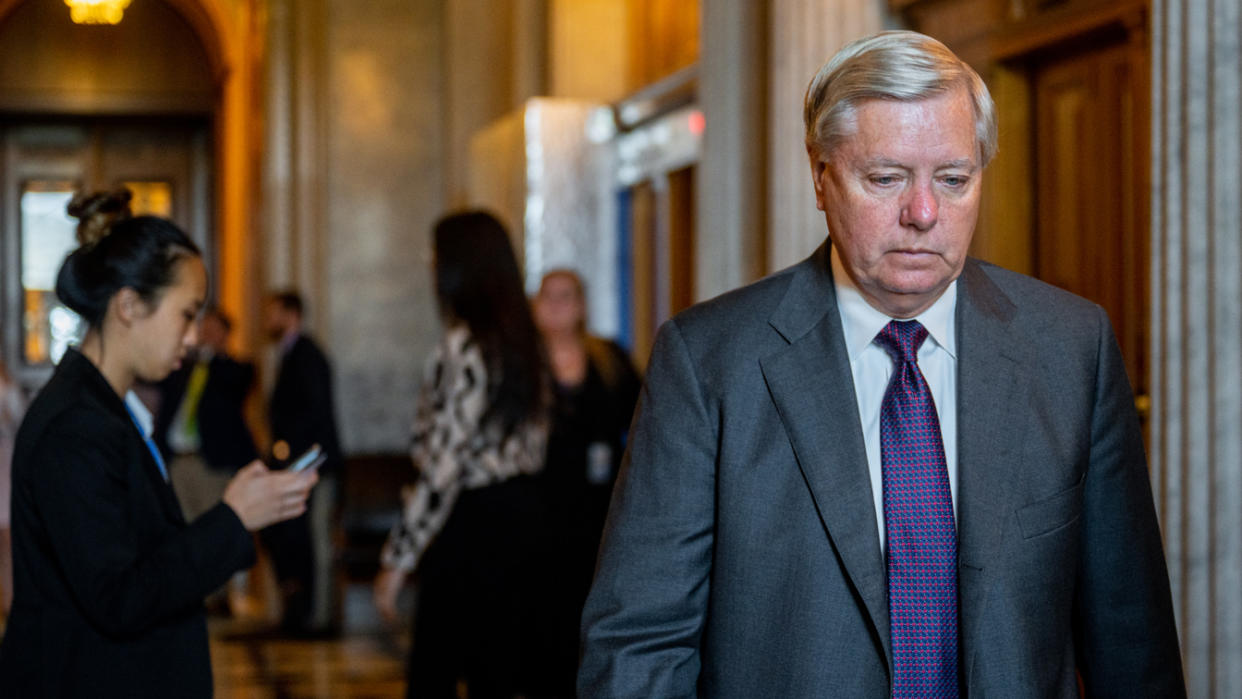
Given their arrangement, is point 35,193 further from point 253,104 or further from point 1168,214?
point 1168,214

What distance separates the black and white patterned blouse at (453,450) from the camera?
173 inches

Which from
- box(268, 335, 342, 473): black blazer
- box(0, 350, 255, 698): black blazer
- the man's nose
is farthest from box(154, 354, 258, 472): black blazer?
the man's nose

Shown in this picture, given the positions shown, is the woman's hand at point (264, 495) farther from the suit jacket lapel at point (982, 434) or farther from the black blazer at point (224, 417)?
the black blazer at point (224, 417)

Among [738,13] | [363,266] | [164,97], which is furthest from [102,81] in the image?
[738,13]

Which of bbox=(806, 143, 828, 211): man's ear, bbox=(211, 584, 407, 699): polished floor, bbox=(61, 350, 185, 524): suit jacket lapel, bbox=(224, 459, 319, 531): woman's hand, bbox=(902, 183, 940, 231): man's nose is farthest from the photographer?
bbox=(211, 584, 407, 699): polished floor

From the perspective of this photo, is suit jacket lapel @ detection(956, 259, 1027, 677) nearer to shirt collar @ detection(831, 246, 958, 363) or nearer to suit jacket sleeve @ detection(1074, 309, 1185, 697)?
shirt collar @ detection(831, 246, 958, 363)

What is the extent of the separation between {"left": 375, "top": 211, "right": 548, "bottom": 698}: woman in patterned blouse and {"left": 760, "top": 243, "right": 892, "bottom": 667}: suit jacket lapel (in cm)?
260

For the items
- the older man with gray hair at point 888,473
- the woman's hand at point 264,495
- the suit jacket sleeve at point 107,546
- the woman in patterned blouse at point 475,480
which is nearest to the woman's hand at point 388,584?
the woman in patterned blouse at point 475,480

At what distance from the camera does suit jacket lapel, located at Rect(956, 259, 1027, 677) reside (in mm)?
1744

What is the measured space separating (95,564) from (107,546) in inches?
1.4

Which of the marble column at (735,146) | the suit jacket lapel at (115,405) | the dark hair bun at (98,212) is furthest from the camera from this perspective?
the marble column at (735,146)

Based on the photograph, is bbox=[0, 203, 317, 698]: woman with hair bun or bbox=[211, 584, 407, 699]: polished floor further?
bbox=[211, 584, 407, 699]: polished floor

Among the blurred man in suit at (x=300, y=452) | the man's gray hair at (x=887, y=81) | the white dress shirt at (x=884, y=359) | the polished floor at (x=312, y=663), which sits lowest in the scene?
the polished floor at (x=312, y=663)

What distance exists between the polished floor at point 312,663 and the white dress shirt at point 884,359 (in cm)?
526
